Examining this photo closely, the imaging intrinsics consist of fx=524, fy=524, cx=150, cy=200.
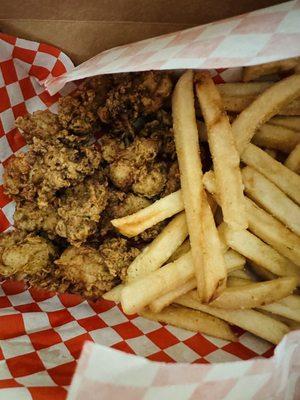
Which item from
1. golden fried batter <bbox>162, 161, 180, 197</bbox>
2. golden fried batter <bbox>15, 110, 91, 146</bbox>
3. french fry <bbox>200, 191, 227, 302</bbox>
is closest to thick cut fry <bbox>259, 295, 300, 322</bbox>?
french fry <bbox>200, 191, 227, 302</bbox>

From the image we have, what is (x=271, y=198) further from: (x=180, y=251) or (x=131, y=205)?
(x=131, y=205)

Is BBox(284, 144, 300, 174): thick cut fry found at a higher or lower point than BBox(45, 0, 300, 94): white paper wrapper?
lower

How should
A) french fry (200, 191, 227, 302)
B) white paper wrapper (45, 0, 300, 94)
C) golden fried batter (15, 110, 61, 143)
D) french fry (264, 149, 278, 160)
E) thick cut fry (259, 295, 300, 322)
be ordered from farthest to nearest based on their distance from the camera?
1. golden fried batter (15, 110, 61, 143)
2. french fry (264, 149, 278, 160)
3. thick cut fry (259, 295, 300, 322)
4. french fry (200, 191, 227, 302)
5. white paper wrapper (45, 0, 300, 94)

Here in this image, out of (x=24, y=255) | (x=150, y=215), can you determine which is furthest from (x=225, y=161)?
(x=24, y=255)

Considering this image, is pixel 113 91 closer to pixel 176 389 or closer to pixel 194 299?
pixel 194 299

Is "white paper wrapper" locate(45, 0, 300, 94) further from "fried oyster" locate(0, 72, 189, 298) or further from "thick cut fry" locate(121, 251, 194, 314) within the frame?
"thick cut fry" locate(121, 251, 194, 314)

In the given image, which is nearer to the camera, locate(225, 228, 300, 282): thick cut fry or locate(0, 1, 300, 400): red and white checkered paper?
locate(0, 1, 300, 400): red and white checkered paper

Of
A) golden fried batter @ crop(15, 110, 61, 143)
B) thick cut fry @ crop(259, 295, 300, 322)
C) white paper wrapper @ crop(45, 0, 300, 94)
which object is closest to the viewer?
white paper wrapper @ crop(45, 0, 300, 94)
